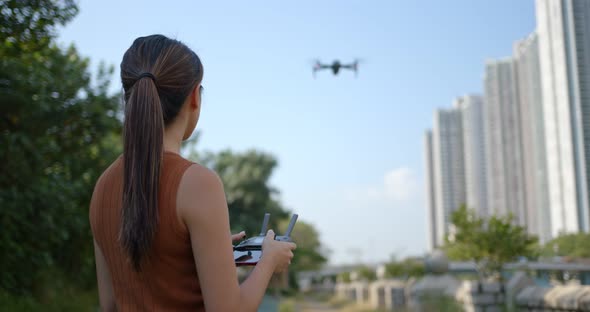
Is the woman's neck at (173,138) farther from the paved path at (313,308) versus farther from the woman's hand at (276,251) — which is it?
the paved path at (313,308)

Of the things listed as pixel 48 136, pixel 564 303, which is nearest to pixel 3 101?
pixel 48 136

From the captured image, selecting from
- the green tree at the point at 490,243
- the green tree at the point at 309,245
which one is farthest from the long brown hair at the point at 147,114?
the green tree at the point at 309,245

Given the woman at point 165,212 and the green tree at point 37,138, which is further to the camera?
the green tree at point 37,138

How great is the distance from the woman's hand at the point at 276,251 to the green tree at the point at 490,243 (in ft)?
45.5

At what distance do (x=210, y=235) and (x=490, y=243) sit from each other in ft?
47.4

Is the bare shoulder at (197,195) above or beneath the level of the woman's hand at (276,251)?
above

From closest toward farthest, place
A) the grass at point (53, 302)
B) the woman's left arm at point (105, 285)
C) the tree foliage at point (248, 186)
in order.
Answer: the woman's left arm at point (105, 285) < the grass at point (53, 302) < the tree foliage at point (248, 186)

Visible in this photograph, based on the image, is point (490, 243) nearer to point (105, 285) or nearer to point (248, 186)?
point (105, 285)

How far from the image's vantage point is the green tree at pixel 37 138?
889 cm

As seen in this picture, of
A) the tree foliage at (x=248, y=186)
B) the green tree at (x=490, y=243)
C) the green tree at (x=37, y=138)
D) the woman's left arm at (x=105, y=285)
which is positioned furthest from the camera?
the tree foliage at (x=248, y=186)

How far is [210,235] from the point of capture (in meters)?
1.42

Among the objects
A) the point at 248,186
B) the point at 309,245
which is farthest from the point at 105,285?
the point at 309,245

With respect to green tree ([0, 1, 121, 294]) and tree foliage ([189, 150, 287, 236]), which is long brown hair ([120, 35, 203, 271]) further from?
tree foliage ([189, 150, 287, 236])

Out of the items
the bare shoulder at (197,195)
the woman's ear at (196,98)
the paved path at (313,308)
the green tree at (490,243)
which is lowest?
the paved path at (313,308)
